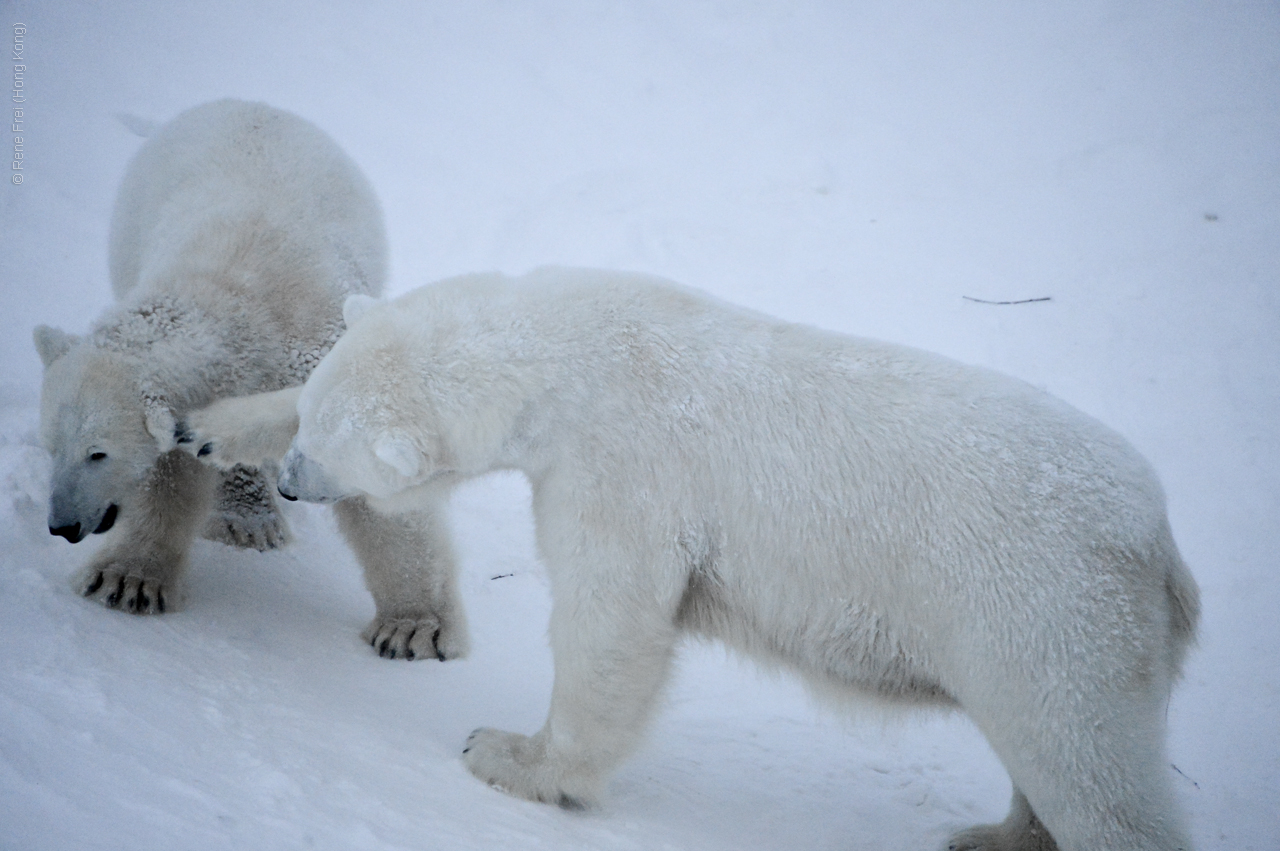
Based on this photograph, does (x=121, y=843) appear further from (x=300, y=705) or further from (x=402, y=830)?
(x=300, y=705)

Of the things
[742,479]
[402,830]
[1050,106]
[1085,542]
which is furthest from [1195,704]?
[1050,106]

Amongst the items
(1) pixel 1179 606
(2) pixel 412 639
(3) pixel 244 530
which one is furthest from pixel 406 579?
(1) pixel 1179 606

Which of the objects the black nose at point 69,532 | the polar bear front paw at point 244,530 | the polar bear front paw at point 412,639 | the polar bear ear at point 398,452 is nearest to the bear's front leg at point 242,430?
the black nose at point 69,532

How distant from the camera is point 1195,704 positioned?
4.45m

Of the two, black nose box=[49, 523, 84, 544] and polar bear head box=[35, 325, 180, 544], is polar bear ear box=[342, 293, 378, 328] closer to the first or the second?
polar bear head box=[35, 325, 180, 544]

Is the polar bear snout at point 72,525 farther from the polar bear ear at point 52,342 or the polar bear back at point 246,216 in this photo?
the polar bear back at point 246,216

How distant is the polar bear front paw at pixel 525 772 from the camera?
2.74m

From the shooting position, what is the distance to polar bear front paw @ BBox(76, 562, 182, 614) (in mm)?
3365

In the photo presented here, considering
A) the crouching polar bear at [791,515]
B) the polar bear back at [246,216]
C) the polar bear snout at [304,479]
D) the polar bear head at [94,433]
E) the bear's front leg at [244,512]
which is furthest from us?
the bear's front leg at [244,512]

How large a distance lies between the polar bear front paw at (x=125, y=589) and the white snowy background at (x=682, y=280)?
0.13 m

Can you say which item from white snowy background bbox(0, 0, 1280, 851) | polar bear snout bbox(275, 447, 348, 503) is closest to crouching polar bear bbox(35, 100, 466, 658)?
white snowy background bbox(0, 0, 1280, 851)

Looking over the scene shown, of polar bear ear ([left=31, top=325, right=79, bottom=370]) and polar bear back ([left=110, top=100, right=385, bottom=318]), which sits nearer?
polar bear ear ([left=31, top=325, right=79, bottom=370])

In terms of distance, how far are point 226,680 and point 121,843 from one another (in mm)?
1242

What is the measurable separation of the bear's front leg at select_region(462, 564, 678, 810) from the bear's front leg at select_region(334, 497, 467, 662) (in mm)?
1168
